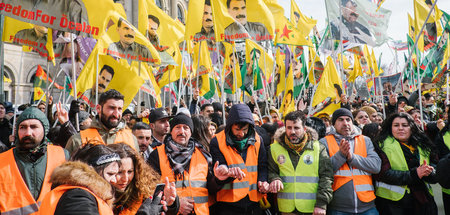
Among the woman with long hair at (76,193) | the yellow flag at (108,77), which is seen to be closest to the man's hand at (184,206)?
the woman with long hair at (76,193)

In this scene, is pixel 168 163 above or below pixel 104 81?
below

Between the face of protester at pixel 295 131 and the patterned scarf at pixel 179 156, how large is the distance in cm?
90

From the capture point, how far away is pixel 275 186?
11.5ft

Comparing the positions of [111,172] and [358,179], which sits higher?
[111,172]

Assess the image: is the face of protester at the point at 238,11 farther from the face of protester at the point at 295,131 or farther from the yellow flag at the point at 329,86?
the face of protester at the point at 295,131

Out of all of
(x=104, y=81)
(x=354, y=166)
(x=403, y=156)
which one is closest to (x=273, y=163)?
(x=354, y=166)

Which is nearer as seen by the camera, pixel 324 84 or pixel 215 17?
pixel 215 17

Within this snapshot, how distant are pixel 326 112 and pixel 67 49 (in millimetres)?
5971

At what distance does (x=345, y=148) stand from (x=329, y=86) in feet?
14.3

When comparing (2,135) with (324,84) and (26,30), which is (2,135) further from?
(324,84)

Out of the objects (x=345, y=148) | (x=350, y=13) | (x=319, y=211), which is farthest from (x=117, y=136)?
(x=350, y=13)

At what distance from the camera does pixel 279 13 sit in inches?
376

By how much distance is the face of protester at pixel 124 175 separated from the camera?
2.39 metres

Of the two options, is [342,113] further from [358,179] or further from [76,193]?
[76,193]
